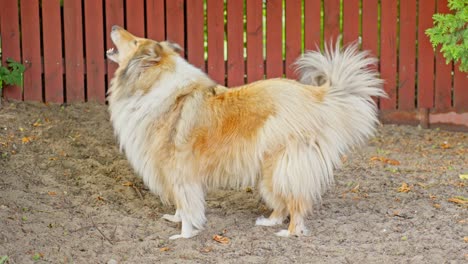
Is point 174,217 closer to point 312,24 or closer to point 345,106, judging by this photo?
point 345,106

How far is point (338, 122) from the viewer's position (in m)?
5.43

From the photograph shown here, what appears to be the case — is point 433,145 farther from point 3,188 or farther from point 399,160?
point 3,188

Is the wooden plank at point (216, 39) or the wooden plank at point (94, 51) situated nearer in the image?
the wooden plank at point (94, 51)

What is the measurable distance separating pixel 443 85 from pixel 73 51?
3993 mm

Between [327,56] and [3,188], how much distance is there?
2.71 metres

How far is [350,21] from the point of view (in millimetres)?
8477

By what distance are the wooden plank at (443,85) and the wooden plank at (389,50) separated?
0.46 m

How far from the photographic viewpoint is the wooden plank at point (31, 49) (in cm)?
820

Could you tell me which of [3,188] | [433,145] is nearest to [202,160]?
[3,188]

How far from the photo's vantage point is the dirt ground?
522 centimetres

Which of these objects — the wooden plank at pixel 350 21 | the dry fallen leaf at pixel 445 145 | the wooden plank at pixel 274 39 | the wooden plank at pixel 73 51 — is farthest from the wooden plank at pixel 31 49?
the dry fallen leaf at pixel 445 145

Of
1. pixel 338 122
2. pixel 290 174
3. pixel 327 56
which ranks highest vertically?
pixel 327 56

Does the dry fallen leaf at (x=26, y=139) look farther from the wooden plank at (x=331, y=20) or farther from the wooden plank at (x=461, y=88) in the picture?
the wooden plank at (x=461, y=88)

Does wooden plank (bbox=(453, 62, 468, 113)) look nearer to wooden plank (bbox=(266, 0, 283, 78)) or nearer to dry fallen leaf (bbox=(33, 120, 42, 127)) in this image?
wooden plank (bbox=(266, 0, 283, 78))
